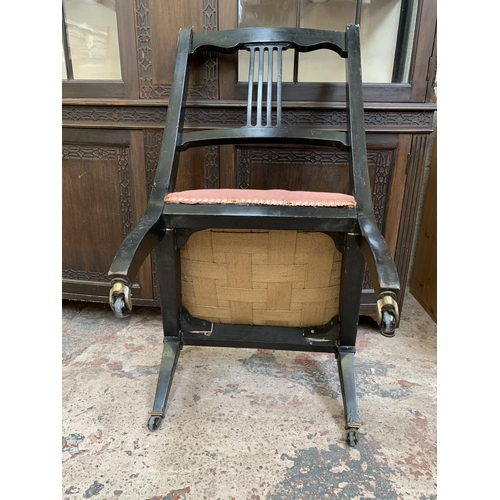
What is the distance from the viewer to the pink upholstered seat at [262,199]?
768 millimetres

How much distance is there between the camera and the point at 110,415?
964 mm

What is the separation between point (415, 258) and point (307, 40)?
126 cm

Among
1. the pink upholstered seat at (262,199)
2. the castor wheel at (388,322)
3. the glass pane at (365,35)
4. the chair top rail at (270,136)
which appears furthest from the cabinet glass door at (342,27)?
the castor wheel at (388,322)

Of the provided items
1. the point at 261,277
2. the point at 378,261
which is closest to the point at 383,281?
the point at 378,261

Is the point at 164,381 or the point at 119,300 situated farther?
the point at 164,381

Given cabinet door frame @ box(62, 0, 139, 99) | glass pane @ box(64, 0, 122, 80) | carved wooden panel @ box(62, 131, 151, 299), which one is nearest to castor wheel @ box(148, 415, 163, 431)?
carved wooden panel @ box(62, 131, 151, 299)

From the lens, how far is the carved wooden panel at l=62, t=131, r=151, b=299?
49.5 inches

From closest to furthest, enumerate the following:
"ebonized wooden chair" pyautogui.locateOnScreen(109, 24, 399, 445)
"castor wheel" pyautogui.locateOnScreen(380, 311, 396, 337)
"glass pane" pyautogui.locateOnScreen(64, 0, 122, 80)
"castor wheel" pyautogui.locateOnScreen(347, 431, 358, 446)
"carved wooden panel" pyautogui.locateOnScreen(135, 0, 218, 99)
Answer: "castor wheel" pyautogui.locateOnScreen(380, 311, 396, 337), "ebonized wooden chair" pyautogui.locateOnScreen(109, 24, 399, 445), "castor wheel" pyautogui.locateOnScreen(347, 431, 358, 446), "carved wooden panel" pyautogui.locateOnScreen(135, 0, 218, 99), "glass pane" pyautogui.locateOnScreen(64, 0, 122, 80)

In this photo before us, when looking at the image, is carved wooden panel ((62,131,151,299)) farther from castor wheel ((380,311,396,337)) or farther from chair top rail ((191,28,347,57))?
castor wheel ((380,311,396,337))

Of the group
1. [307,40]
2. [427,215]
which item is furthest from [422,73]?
[427,215]

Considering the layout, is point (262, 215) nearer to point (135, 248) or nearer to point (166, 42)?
point (135, 248)

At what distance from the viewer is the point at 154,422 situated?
0.91 m

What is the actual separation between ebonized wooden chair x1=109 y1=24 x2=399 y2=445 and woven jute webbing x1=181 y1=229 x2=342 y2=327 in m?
0.03

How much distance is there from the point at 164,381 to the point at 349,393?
51 centimetres
